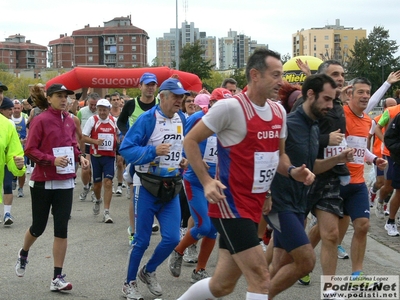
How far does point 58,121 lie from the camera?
723 centimetres

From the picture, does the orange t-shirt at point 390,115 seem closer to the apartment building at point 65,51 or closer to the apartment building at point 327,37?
the apartment building at point 327,37

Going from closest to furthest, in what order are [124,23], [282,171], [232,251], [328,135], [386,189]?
1. [232,251]
2. [282,171]
3. [328,135]
4. [386,189]
5. [124,23]

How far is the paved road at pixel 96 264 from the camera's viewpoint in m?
7.11

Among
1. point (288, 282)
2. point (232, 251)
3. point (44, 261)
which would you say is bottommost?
point (44, 261)

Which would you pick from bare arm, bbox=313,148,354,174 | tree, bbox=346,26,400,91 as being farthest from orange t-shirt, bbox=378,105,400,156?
tree, bbox=346,26,400,91

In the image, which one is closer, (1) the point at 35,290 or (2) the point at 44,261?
(1) the point at 35,290

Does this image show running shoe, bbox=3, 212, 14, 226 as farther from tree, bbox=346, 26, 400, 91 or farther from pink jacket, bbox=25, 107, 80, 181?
tree, bbox=346, 26, 400, 91

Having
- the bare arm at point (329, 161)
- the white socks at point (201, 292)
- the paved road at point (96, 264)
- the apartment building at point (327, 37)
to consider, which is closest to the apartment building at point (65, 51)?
the apartment building at point (327, 37)

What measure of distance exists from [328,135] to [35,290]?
3375 mm

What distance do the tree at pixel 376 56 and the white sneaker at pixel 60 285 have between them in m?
66.1

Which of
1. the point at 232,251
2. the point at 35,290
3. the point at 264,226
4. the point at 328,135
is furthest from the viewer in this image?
the point at 264,226

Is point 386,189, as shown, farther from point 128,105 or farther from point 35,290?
point 35,290

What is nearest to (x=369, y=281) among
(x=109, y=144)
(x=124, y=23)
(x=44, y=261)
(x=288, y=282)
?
(x=288, y=282)

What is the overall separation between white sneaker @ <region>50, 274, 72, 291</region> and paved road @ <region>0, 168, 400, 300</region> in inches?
2.4
